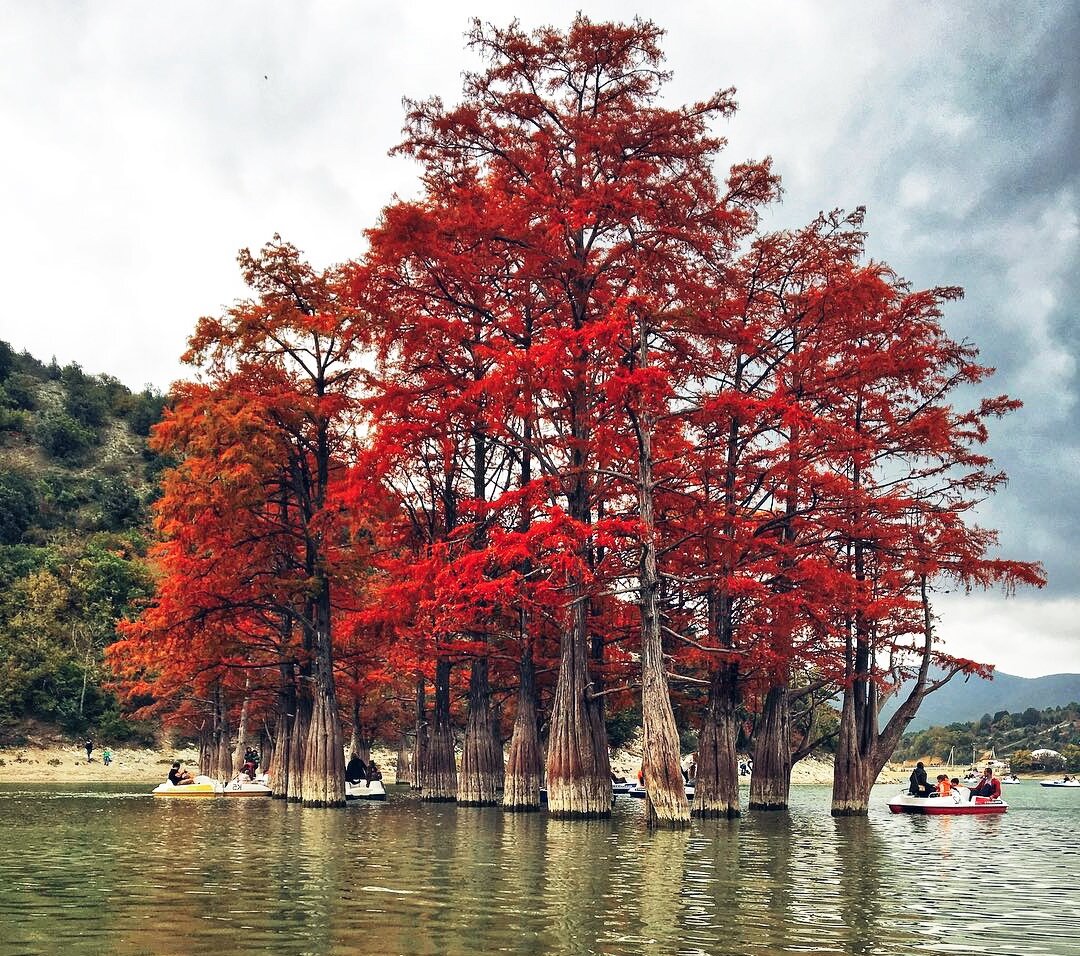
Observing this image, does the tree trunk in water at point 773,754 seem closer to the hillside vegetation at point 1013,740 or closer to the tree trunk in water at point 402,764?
the tree trunk in water at point 402,764

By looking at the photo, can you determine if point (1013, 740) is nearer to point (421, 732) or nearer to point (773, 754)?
point (421, 732)

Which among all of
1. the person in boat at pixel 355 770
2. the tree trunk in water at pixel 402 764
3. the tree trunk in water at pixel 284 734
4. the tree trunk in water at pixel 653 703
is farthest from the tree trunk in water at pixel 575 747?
the tree trunk in water at pixel 402 764

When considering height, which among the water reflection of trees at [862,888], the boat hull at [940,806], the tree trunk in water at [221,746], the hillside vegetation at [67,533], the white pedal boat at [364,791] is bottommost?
the water reflection of trees at [862,888]

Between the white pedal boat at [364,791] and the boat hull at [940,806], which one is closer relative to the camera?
the boat hull at [940,806]

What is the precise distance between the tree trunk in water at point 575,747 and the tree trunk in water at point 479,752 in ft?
31.6

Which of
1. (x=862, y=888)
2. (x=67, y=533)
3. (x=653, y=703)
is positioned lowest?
(x=862, y=888)

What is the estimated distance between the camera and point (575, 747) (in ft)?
122

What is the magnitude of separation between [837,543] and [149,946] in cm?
3272

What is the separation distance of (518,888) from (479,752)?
91.4ft

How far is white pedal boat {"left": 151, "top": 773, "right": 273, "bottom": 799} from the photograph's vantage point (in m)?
53.2

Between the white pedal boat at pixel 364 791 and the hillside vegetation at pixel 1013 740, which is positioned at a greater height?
the hillside vegetation at pixel 1013 740

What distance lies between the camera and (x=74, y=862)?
76.2ft

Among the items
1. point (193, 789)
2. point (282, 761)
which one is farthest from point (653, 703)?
point (193, 789)

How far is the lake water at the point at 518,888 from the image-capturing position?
15.0m
